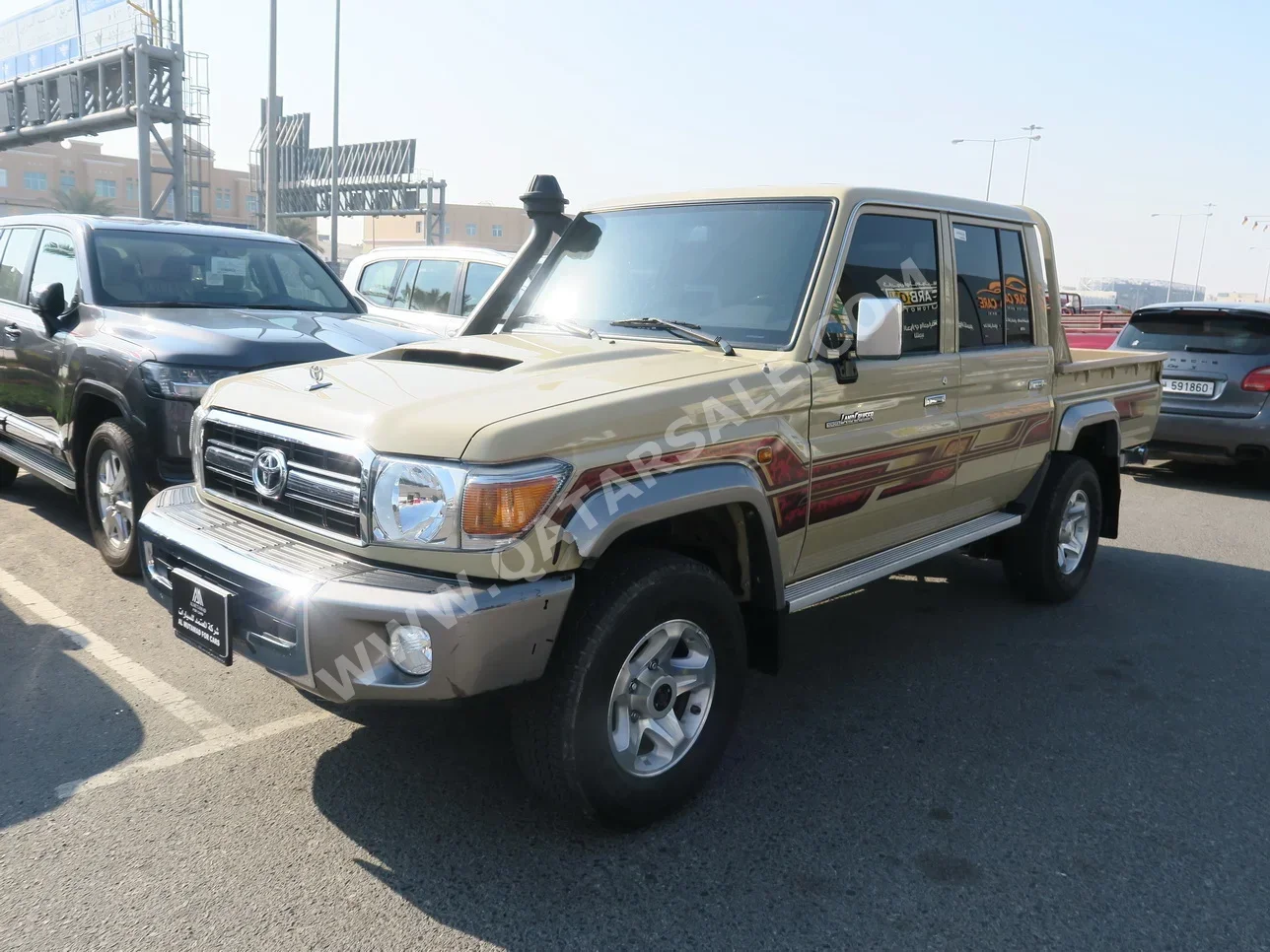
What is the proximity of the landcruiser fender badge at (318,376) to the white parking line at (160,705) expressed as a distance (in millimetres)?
1336

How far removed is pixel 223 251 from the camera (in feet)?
20.9

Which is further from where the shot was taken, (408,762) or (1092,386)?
(1092,386)

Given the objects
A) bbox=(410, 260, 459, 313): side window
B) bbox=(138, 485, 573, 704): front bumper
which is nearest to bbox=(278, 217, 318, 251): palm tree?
bbox=(410, 260, 459, 313): side window

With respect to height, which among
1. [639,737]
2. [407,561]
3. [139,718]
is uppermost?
[407,561]

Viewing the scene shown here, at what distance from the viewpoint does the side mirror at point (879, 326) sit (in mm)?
3355

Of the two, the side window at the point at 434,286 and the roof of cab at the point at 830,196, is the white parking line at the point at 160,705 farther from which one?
the side window at the point at 434,286

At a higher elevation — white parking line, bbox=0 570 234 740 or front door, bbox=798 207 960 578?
front door, bbox=798 207 960 578

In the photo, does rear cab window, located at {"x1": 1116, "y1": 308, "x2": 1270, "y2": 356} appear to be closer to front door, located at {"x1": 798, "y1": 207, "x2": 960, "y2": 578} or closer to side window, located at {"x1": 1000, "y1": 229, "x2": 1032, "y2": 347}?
side window, located at {"x1": 1000, "y1": 229, "x2": 1032, "y2": 347}

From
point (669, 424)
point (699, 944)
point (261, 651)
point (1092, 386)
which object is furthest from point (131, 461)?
point (1092, 386)

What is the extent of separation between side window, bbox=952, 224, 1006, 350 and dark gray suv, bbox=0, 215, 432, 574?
3135mm

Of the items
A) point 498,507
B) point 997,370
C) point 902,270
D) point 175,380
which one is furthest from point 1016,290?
point 175,380

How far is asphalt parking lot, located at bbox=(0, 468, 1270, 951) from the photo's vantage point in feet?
8.68

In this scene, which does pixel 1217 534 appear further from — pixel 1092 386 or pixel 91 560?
pixel 91 560

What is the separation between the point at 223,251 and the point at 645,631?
15.6 feet
